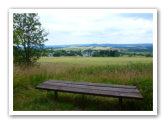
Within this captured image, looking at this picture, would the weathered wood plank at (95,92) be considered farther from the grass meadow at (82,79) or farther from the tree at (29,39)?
the tree at (29,39)

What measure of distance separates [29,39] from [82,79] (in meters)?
2.16

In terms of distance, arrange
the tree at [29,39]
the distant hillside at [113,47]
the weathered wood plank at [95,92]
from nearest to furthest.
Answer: the weathered wood plank at [95,92] < the distant hillside at [113,47] < the tree at [29,39]

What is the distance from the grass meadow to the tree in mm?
441

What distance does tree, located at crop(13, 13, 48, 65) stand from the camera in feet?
12.9

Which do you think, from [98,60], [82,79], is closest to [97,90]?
[98,60]

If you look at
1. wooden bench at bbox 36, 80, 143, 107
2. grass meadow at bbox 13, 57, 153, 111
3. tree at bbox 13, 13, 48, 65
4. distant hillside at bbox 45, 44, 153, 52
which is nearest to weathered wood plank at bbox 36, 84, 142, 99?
wooden bench at bbox 36, 80, 143, 107

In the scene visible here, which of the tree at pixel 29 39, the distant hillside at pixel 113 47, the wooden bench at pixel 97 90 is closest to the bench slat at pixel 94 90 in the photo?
the wooden bench at pixel 97 90

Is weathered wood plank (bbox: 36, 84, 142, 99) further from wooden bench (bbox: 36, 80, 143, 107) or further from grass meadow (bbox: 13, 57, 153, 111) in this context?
grass meadow (bbox: 13, 57, 153, 111)

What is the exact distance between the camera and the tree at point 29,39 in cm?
394

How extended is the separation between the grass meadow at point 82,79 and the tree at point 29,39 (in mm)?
441

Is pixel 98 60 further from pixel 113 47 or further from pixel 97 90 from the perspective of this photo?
pixel 97 90

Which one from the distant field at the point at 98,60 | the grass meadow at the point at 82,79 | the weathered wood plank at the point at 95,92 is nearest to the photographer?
the weathered wood plank at the point at 95,92

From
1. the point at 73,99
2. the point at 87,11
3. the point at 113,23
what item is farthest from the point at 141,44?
the point at 73,99
